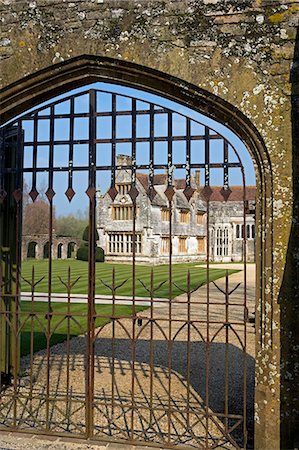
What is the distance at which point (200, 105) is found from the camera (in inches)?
145

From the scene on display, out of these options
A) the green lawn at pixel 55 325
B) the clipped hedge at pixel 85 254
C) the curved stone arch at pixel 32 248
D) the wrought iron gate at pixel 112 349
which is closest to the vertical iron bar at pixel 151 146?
the wrought iron gate at pixel 112 349

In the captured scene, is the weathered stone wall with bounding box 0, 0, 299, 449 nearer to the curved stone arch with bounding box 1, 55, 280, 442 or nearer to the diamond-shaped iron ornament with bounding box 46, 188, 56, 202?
the curved stone arch with bounding box 1, 55, 280, 442

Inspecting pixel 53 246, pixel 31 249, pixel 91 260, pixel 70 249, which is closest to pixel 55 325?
pixel 91 260

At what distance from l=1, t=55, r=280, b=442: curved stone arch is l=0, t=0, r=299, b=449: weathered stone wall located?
0.06ft

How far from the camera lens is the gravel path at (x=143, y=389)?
3916mm

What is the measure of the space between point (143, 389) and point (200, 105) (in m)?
3.47

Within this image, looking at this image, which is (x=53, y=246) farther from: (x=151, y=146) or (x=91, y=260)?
(x=151, y=146)

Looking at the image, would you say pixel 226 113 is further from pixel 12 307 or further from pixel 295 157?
pixel 12 307

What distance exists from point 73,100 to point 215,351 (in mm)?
5135

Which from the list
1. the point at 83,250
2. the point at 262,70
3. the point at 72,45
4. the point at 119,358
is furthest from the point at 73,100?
the point at 83,250

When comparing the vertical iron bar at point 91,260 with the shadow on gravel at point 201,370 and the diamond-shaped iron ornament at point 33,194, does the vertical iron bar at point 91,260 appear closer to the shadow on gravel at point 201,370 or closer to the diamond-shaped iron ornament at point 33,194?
the diamond-shaped iron ornament at point 33,194

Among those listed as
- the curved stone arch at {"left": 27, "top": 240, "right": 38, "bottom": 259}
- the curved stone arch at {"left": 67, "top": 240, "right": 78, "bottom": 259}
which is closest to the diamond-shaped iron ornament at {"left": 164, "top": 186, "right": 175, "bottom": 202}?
the curved stone arch at {"left": 27, "top": 240, "right": 38, "bottom": 259}

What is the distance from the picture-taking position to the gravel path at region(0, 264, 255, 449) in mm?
3916

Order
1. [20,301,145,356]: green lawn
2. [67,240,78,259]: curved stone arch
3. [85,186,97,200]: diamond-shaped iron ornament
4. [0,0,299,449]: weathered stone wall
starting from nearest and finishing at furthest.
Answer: [0,0,299,449]: weathered stone wall
[85,186,97,200]: diamond-shaped iron ornament
[20,301,145,356]: green lawn
[67,240,78,259]: curved stone arch
